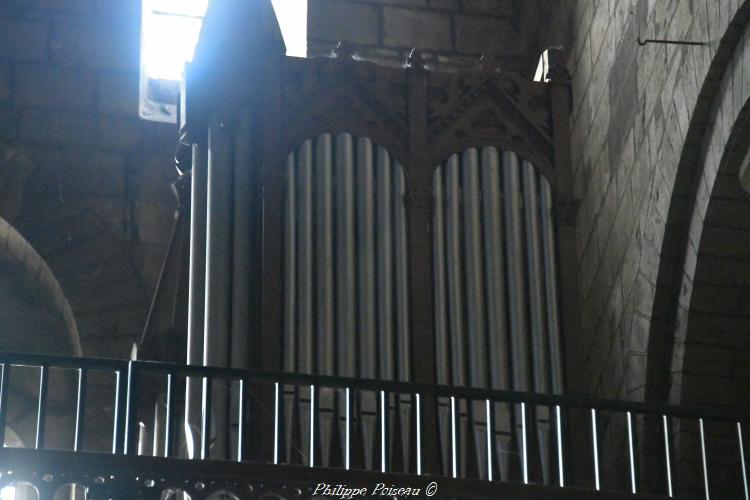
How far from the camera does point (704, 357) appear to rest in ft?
33.9

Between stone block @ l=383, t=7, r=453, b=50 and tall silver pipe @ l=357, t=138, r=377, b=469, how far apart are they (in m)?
2.60

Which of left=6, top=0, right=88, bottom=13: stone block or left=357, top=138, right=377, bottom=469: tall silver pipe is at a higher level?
left=6, top=0, right=88, bottom=13: stone block

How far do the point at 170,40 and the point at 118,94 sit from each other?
0.75 m

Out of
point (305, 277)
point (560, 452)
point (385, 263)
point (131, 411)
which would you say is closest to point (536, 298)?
point (385, 263)

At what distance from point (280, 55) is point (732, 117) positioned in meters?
3.15

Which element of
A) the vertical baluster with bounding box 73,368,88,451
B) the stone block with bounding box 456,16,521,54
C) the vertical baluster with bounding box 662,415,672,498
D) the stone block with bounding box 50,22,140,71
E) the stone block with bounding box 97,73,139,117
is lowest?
the vertical baluster with bounding box 662,415,672,498

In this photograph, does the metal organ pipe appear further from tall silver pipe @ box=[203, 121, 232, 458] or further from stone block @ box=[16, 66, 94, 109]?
stone block @ box=[16, 66, 94, 109]

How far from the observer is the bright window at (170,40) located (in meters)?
13.8

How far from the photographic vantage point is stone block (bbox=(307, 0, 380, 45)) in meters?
13.9

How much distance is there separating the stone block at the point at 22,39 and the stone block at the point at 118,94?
0.46 metres

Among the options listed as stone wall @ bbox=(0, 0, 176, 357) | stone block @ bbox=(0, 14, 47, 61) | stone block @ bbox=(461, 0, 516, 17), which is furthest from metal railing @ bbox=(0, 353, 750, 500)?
stone block @ bbox=(461, 0, 516, 17)

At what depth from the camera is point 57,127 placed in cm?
1339

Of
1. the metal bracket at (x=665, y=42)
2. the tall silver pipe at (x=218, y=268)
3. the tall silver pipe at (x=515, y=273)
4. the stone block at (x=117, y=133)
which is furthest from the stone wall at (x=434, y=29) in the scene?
the metal bracket at (x=665, y=42)

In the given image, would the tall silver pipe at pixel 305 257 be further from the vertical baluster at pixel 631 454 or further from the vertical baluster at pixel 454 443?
the vertical baluster at pixel 631 454
